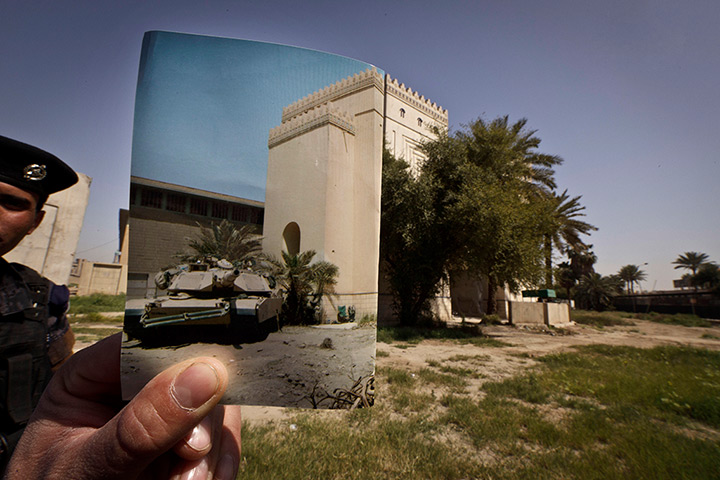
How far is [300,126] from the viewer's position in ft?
3.85

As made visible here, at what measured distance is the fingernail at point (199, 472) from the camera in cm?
93

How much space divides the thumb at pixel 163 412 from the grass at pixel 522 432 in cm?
219

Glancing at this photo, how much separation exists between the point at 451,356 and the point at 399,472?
6583 millimetres

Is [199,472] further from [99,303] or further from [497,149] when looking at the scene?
[99,303]

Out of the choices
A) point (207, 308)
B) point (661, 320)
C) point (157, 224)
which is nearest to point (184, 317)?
point (207, 308)

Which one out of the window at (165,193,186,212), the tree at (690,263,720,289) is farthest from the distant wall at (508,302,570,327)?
the window at (165,193,186,212)

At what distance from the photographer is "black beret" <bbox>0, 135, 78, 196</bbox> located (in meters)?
1.56

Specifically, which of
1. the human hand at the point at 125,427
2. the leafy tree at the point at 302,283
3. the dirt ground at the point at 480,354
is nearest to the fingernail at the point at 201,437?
the human hand at the point at 125,427

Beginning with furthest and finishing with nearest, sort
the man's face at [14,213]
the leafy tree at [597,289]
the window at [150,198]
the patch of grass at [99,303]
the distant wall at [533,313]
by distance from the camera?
1. the leafy tree at [597,289]
2. the patch of grass at [99,303]
3. the distant wall at [533,313]
4. the man's face at [14,213]
5. the window at [150,198]

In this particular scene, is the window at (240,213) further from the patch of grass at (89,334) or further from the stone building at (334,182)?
the patch of grass at (89,334)

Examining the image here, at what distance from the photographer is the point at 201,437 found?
3.06 feet

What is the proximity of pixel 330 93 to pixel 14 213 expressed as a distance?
182 cm

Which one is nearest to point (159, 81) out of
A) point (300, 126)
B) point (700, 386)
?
point (300, 126)

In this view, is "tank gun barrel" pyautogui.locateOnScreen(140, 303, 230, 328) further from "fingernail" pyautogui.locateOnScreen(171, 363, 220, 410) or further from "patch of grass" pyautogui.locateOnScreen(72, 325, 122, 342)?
"patch of grass" pyautogui.locateOnScreen(72, 325, 122, 342)
